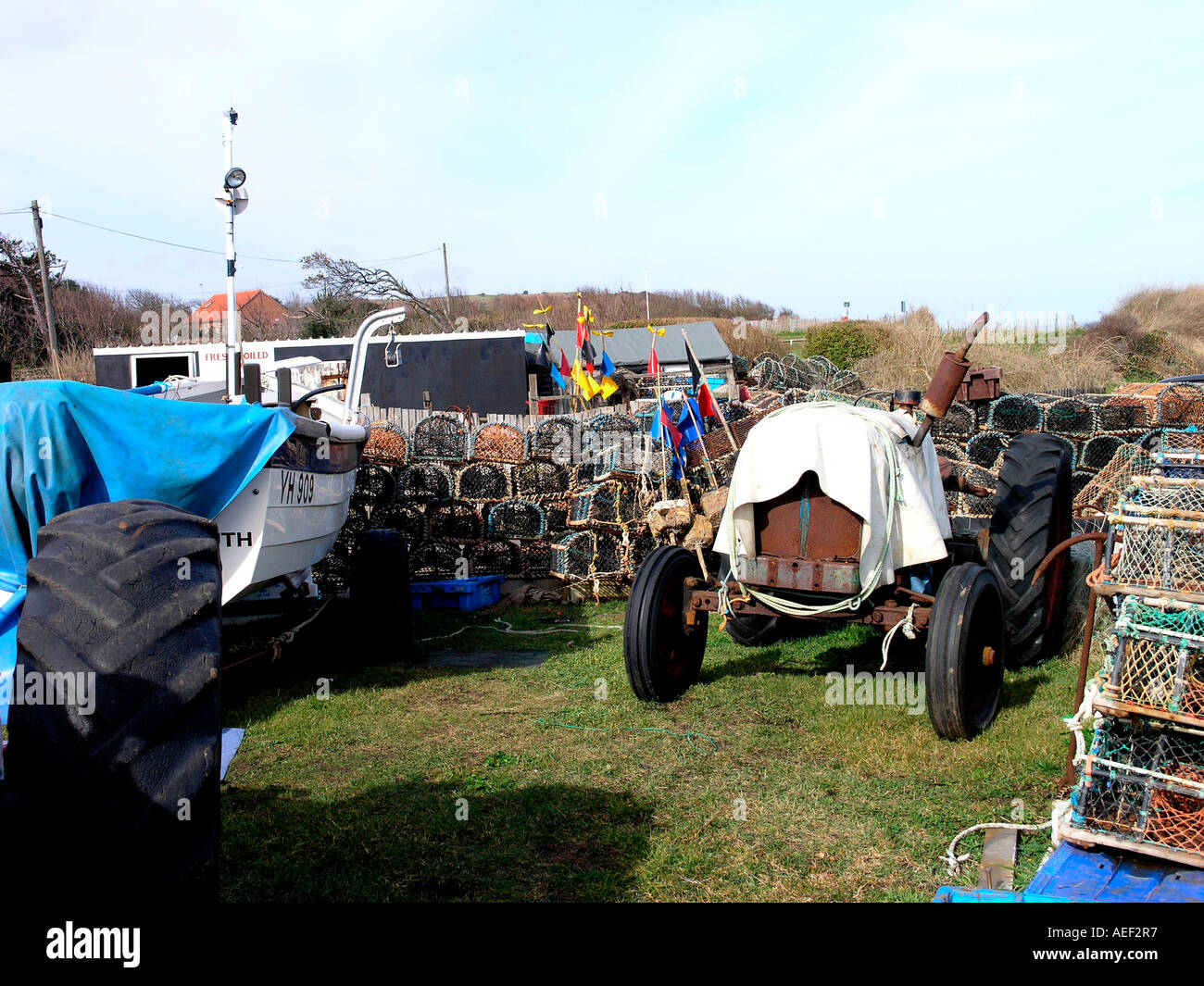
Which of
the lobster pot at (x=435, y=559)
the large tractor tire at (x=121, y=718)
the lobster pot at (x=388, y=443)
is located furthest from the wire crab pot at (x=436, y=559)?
the large tractor tire at (x=121, y=718)

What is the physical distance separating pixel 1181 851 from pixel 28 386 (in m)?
4.82

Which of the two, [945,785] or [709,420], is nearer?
[945,785]

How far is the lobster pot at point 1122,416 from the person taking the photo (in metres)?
10.4

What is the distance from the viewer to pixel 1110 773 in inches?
120

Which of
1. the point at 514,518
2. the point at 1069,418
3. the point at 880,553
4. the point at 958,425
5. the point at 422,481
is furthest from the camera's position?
the point at 958,425

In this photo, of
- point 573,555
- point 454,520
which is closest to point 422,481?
point 454,520

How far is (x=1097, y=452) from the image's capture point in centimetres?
1070

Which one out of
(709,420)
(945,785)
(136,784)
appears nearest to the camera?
(136,784)

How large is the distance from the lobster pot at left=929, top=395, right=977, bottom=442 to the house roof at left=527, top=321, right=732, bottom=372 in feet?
46.4

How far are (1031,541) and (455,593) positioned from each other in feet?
18.9

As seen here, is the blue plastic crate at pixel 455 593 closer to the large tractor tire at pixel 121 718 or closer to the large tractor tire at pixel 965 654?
the large tractor tire at pixel 965 654

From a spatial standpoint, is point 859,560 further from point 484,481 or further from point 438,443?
point 438,443
